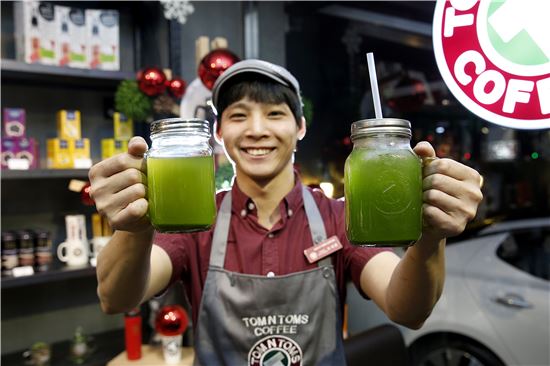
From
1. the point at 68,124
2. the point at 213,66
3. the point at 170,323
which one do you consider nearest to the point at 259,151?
the point at 213,66

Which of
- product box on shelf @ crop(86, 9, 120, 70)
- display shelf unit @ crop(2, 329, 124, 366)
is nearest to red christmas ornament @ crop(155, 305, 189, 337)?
display shelf unit @ crop(2, 329, 124, 366)

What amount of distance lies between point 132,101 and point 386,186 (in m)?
2.08

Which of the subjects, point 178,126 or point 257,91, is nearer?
point 178,126

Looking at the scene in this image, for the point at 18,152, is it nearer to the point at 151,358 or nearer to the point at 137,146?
the point at 151,358

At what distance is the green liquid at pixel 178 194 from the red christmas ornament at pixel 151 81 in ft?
6.00

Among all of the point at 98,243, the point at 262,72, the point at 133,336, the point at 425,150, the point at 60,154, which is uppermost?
the point at 262,72

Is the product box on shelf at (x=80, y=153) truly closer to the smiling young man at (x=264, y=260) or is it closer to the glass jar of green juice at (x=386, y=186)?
the smiling young man at (x=264, y=260)

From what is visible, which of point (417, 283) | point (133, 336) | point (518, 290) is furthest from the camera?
point (518, 290)

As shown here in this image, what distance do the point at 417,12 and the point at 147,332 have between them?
2.56 metres

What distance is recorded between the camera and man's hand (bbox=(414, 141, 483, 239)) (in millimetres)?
891

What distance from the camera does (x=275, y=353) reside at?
4.48 ft

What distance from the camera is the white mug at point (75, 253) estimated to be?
2732 millimetres

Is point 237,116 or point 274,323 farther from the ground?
point 237,116

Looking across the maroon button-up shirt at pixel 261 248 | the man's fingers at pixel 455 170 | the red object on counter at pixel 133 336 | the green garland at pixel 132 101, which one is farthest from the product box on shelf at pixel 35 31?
the man's fingers at pixel 455 170
